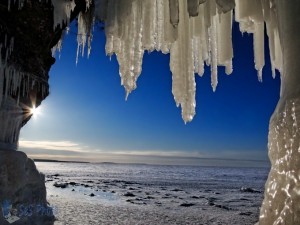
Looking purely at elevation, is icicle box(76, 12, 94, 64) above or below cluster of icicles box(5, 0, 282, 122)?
above

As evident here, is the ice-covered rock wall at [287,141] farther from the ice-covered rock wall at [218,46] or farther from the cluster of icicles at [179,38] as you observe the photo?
the cluster of icicles at [179,38]

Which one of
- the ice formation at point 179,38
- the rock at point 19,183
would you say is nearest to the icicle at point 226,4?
the ice formation at point 179,38

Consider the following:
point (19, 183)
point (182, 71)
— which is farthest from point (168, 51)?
point (19, 183)

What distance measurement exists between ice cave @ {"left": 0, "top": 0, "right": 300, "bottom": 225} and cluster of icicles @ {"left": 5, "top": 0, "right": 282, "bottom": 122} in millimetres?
13

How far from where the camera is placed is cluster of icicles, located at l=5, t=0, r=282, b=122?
409 cm

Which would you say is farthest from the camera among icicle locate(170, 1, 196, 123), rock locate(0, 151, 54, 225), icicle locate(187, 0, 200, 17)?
rock locate(0, 151, 54, 225)

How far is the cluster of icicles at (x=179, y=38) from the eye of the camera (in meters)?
4.09

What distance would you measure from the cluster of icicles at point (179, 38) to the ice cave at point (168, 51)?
0.01 meters

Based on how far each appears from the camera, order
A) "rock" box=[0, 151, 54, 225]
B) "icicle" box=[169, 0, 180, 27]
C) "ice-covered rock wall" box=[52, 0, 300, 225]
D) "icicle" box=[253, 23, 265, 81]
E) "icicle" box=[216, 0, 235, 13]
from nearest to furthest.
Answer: "ice-covered rock wall" box=[52, 0, 300, 225] → "icicle" box=[216, 0, 235, 13] → "icicle" box=[169, 0, 180, 27] → "icicle" box=[253, 23, 265, 81] → "rock" box=[0, 151, 54, 225]

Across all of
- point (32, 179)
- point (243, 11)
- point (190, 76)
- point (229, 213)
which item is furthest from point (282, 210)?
point (229, 213)

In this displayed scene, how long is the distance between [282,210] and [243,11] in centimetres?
216

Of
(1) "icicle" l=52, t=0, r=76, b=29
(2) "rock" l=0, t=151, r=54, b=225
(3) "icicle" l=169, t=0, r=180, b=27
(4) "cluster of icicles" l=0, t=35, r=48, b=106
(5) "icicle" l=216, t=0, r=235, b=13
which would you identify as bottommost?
(2) "rock" l=0, t=151, r=54, b=225

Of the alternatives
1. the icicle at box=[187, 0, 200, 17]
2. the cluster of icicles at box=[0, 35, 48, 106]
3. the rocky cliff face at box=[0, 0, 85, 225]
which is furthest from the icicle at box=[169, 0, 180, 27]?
the cluster of icicles at box=[0, 35, 48, 106]

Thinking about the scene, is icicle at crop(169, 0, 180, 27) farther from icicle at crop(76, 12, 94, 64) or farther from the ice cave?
icicle at crop(76, 12, 94, 64)
